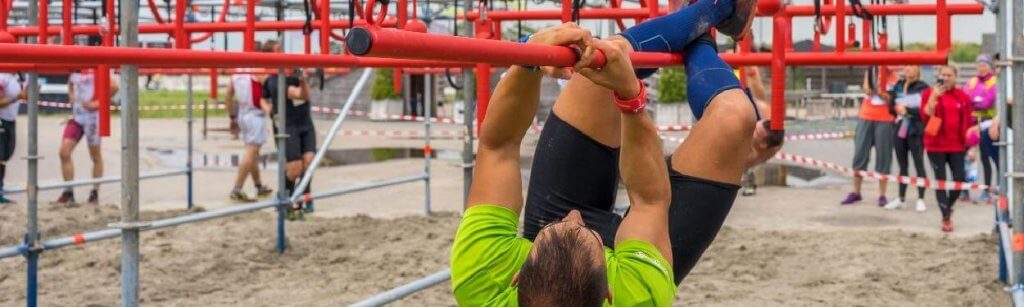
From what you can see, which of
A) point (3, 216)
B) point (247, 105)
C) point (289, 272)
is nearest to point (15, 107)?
point (3, 216)

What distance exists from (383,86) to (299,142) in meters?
16.1

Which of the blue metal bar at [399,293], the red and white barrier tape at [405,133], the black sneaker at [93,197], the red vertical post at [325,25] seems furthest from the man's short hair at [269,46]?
the red and white barrier tape at [405,133]

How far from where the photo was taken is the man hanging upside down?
2170 mm

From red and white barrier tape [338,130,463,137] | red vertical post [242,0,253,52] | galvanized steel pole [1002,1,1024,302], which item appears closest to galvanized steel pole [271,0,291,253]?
red vertical post [242,0,253,52]

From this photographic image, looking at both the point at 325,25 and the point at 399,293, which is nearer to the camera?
the point at 325,25

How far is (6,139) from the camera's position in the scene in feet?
28.0

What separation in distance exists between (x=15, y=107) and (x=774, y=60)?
6.84 meters

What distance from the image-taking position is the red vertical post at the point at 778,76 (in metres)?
3.29

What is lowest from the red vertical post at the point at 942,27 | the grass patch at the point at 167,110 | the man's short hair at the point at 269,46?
the red vertical post at the point at 942,27

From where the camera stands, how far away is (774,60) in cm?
336

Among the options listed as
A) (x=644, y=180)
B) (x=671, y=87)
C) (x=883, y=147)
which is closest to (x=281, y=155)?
(x=644, y=180)

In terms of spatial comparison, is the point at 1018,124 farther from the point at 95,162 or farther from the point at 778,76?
the point at 95,162

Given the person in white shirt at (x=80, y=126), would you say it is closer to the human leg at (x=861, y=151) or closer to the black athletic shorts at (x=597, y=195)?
the human leg at (x=861, y=151)

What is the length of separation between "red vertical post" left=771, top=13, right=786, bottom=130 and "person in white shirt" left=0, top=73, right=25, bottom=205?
6377 millimetres
